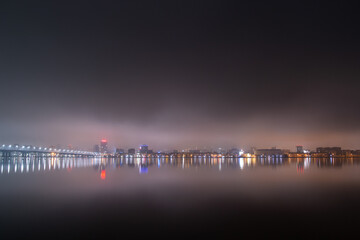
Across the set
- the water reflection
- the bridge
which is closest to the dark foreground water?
the water reflection

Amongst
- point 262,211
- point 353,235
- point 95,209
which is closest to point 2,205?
point 95,209

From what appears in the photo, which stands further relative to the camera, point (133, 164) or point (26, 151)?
point (26, 151)

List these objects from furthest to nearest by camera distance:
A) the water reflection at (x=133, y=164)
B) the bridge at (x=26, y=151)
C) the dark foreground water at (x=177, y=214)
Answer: the bridge at (x=26, y=151) → the water reflection at (x=133, y=164) → the dark foreground water at (x=177, y=214)

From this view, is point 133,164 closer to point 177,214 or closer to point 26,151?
point 177,214

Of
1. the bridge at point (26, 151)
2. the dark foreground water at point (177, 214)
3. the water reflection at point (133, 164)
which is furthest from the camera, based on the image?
the bridge at point (26, 151)

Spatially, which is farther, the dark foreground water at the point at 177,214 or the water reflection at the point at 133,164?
the water reflection at the point at 133,164

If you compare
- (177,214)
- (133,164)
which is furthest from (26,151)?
(177,214)

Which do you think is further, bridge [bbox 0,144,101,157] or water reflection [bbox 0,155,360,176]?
bridge [bbox 0,144,101,157]

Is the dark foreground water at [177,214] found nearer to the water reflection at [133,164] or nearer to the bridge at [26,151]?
the water reflection at [133,164]

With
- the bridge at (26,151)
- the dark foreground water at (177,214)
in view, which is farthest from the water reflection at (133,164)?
the bridge at (26,151)

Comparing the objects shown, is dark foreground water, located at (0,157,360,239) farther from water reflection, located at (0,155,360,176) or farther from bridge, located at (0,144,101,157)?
bridge, located at (0,144,101,157)

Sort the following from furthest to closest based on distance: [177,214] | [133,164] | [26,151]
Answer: [26,151], [133,164], [177,214]

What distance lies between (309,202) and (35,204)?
51.0 feet

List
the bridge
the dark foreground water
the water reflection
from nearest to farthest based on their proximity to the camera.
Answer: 1. the dark foreground water
2. the water reflection
3. the bridge
